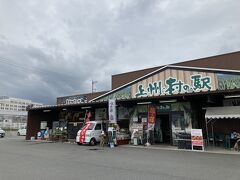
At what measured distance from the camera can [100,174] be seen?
7.08 m

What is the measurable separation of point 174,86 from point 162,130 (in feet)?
12.4

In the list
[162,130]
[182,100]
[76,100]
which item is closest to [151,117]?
[182,100]

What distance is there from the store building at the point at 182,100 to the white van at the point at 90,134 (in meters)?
1.82

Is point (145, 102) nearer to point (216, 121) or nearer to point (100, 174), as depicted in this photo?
point (216, 121)

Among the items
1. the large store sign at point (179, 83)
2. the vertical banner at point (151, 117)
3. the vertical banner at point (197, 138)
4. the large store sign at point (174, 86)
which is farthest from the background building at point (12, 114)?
the vertical banner at point (197, 138)

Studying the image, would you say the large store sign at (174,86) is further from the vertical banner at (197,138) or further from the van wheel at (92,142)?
the van wheel at (92,142)

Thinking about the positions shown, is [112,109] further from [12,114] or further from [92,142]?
[12,114]

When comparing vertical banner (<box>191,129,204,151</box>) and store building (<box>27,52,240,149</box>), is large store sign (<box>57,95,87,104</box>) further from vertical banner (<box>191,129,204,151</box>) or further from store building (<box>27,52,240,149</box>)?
vertical banner (<box>191,129,204,151</box>)

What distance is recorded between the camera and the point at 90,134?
57.0 ft

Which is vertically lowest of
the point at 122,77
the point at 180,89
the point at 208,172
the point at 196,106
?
the point at 208,172

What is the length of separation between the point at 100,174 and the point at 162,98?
30.9 ft

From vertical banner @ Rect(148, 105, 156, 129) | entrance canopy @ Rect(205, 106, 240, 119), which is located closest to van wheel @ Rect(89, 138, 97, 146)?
vertical banner @ Rect(148, 105, 156, 129)

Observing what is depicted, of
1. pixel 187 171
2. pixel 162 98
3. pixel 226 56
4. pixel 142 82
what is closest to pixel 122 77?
pixel 142 82

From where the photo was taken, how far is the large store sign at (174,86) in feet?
56.3
